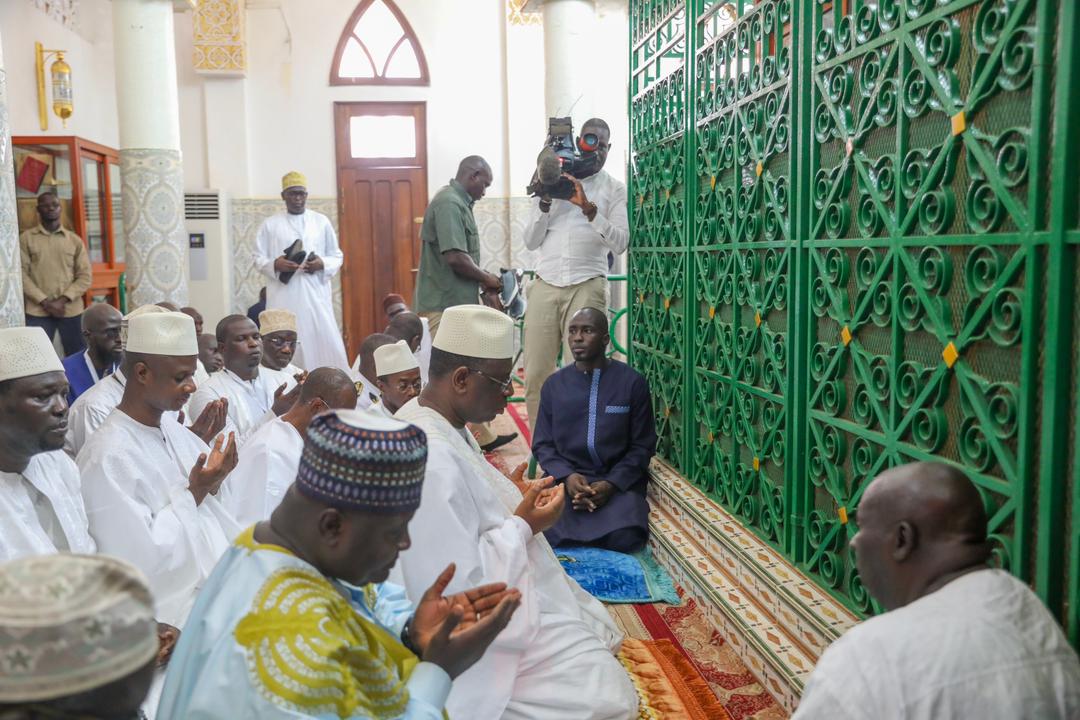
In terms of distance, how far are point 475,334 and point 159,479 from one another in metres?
1.23

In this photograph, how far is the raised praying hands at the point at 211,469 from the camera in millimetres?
3268

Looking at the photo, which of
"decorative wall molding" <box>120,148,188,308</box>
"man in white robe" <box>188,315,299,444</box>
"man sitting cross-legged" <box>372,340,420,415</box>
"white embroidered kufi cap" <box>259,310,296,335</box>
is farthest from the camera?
"decorative wall molding" <box>120,148,188,308</box>

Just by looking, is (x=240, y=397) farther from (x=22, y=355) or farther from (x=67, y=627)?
(x=67, y=627)

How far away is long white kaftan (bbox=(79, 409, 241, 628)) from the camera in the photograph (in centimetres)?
314

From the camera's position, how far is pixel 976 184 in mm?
2361

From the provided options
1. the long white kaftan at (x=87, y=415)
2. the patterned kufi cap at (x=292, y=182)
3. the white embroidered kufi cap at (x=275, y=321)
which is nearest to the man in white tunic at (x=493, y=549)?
the long white kaftan at (x=87, y=415)

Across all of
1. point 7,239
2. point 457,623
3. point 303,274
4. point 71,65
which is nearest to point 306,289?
point 303,274

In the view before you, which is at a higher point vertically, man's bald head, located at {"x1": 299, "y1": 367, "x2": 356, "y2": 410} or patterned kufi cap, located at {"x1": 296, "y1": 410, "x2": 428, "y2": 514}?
patterned kufi cap, located at {"x1": 296, "y1": 410, "x2": 428, "y2": 514}

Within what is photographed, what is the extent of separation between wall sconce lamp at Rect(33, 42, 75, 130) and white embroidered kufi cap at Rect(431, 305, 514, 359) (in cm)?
789

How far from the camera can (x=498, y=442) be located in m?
7.64

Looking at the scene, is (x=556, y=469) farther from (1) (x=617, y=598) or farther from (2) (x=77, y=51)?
(2) (x=77, y=51)

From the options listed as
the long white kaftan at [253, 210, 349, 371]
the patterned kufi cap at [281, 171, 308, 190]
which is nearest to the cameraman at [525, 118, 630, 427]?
the long white kaftan at [253, 210, 349, 371]

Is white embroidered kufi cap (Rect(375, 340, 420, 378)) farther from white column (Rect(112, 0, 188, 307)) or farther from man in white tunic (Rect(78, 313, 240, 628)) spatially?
white column (Rect(112, 0, 188, 307))

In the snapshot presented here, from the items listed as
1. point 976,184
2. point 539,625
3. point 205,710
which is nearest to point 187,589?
point 539,625
